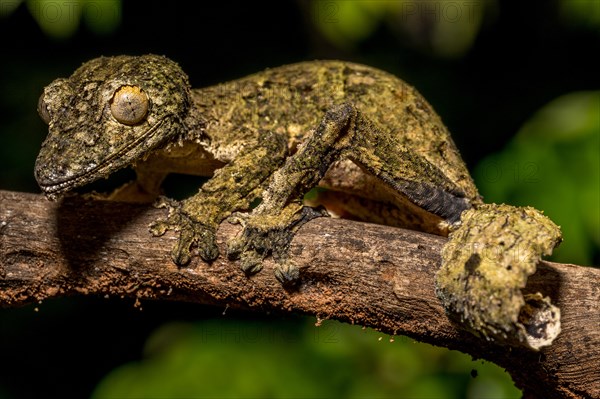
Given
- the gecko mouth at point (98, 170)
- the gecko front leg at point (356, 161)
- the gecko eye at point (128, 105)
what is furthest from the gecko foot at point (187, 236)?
the gecko eye at point (128, 105)

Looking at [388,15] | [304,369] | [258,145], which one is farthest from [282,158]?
[388,15]

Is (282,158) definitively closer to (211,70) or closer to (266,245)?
(266,245)

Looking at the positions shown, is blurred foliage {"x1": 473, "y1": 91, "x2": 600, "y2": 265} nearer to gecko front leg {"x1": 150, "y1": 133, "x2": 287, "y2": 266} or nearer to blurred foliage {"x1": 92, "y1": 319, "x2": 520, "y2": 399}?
blurred foliage {"x1": 92, "y1": 319, "x2": 520, "y2": 399}

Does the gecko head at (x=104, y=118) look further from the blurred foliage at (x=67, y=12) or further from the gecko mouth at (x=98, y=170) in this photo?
the blurred foliage at (x=67, y=12)

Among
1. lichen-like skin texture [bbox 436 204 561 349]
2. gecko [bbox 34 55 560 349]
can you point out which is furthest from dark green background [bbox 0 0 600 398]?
lichen-like skin texture [bbox 436 204 561 349]

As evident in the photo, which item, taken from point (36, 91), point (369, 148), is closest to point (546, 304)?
point (369, 148)

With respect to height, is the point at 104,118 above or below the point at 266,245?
above
